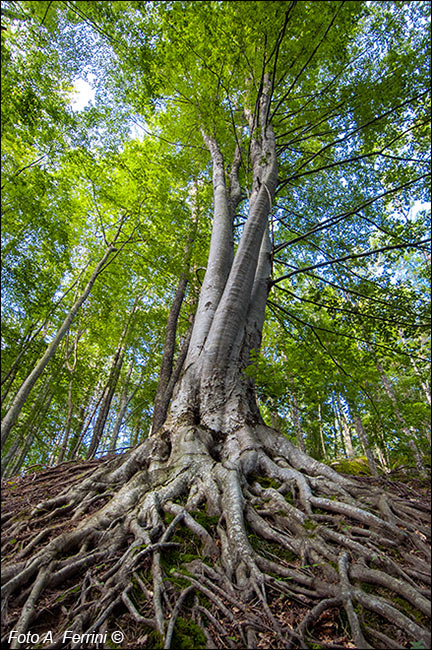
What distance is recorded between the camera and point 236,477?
8.42ft

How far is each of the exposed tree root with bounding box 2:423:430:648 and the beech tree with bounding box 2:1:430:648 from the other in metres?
0.01

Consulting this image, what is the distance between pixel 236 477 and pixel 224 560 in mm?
678

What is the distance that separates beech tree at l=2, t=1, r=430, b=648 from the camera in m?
1.58

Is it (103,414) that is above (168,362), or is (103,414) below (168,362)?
above

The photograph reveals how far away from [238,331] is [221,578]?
2578mm

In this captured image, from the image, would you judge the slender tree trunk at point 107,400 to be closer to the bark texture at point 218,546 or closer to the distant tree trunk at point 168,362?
the distant tree trunk at point 168,362

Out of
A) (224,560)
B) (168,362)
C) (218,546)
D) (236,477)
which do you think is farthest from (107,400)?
(224,560)

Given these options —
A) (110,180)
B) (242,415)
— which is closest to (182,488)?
(242,415)

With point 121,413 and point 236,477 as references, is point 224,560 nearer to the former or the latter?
point 236,477

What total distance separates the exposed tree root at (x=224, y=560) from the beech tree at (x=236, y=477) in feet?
0.04

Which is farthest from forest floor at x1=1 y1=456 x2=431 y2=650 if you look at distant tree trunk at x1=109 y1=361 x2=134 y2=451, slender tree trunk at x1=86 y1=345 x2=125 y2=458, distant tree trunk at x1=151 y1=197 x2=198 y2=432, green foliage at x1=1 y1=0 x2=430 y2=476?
distant tree trunk at x1=109 y1=361 x2=134 y2=451

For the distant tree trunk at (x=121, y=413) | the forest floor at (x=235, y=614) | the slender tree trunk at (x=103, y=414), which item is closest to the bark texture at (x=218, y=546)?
the forest floor at (x=235, y=614)

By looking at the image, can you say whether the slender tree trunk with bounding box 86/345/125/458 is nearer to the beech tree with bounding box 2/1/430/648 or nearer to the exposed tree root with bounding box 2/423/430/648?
the beech tree with bounding box 2/1/430/648

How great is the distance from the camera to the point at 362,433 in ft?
30.0
